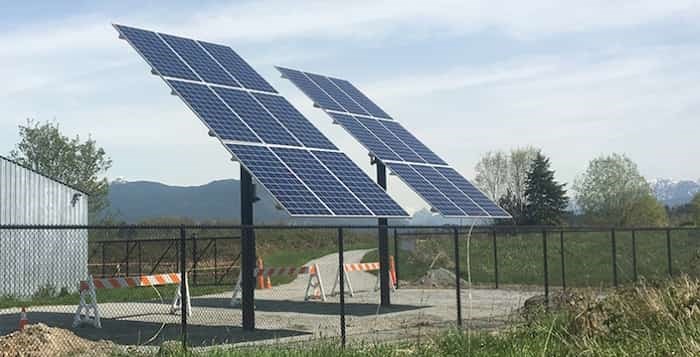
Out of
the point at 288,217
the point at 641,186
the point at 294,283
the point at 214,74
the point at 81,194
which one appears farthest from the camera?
the point at 641,186

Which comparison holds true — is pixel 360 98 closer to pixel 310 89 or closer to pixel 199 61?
pixel 310 89

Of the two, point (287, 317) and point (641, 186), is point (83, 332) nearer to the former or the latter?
point (287, 317)

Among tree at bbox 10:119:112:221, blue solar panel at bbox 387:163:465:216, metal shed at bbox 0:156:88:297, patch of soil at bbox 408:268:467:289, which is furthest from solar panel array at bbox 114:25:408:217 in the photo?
tree at bbox 10:119:112:221

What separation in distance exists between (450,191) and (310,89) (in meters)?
4.97

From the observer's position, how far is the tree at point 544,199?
7512 centimetres

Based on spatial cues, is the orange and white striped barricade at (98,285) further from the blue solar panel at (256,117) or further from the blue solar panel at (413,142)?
the blue solar panel at (413,142)

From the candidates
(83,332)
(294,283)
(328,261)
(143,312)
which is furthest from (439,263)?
(83,332)

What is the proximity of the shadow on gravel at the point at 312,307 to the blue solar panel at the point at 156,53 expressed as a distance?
22.9 feet

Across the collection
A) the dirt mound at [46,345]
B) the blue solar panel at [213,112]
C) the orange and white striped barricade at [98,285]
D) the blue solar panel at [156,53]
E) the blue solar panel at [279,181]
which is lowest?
the dirt mound at [46,345]

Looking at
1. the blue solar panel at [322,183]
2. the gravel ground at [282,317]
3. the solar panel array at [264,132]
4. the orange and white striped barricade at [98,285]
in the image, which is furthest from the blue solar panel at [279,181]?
the orange and white striped barricade at [98,285]

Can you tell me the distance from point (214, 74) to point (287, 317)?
6031mm

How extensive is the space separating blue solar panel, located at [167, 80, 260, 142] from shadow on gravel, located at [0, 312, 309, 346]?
3.88 m

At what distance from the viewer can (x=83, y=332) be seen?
58.2 feet

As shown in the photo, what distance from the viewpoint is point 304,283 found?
37188 millimetres
